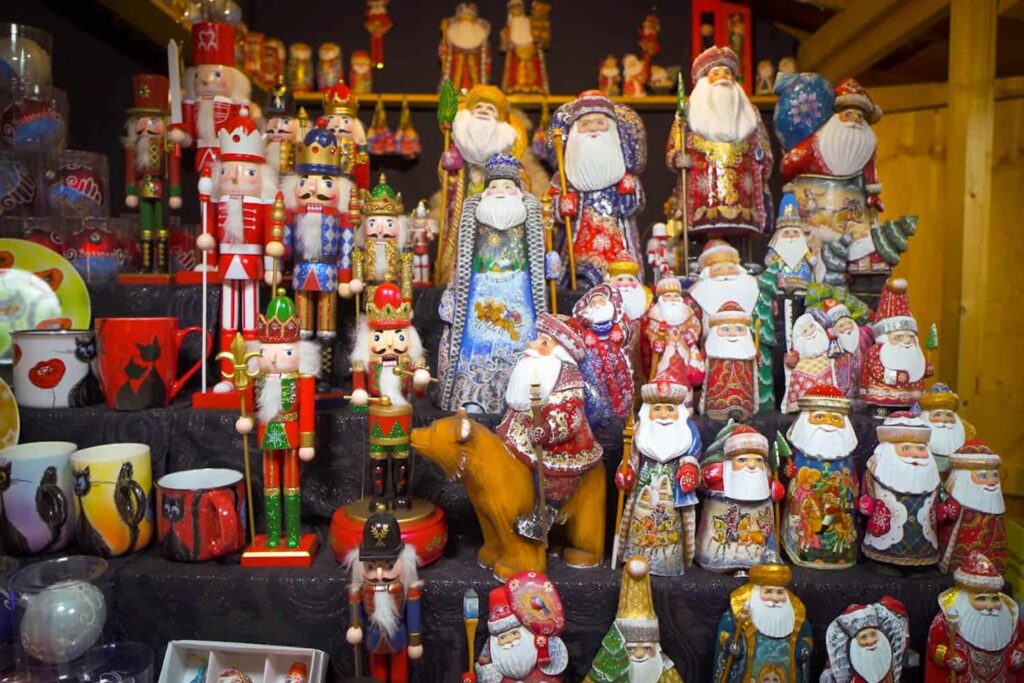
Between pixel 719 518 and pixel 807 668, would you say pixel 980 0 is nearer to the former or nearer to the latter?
pixel 719 518

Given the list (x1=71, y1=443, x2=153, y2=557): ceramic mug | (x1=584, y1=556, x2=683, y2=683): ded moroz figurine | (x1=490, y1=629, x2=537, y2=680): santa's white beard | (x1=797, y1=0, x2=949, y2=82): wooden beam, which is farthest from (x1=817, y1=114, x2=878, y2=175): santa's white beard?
(x1=71, y1=443, x2=153, y2=557): ceramic mug

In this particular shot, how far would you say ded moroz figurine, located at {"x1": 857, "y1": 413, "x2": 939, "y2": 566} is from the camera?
1.85m

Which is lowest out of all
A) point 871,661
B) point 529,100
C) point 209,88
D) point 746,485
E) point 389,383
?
point 871,661

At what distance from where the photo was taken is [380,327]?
1886mm

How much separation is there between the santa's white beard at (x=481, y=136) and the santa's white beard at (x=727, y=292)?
789 millimetres

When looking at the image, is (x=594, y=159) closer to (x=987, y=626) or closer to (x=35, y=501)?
(x=987, y=626)

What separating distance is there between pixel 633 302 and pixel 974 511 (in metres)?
0.97

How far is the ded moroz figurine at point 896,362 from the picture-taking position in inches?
83.5

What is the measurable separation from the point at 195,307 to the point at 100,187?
22.2 inches

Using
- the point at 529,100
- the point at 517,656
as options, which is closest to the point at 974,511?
the point at 517,656

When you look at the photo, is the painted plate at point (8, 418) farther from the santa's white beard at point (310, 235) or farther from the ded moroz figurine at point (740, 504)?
the ded moroz figurine at point (740, 504)

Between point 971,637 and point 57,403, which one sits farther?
point 57,403

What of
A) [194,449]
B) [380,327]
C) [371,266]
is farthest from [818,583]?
[194,449]

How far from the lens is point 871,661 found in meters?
1.70
